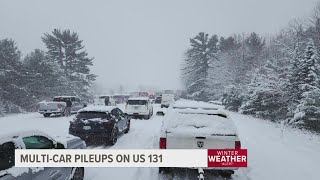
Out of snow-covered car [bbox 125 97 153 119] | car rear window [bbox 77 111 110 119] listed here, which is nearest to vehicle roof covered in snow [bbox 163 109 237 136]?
car rear window [bbox 77 111 110 119]

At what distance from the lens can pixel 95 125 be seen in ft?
40.1

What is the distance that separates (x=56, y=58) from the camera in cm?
5725

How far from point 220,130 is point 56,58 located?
179 ft

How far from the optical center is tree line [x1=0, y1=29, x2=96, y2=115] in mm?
42219

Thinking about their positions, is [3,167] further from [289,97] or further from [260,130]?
[289,97]

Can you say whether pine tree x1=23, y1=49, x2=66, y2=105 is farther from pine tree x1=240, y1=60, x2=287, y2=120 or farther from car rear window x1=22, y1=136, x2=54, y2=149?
car rear window x1=22, y1=136, x2=54, y2=149

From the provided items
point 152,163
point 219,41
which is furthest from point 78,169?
point 219,41

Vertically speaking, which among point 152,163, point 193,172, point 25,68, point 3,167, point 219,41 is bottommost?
point 193,172

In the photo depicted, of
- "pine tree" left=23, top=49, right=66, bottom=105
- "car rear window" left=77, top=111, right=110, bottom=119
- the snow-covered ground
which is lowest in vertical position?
the snow-covered ground

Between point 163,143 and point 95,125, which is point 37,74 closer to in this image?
point 95,125

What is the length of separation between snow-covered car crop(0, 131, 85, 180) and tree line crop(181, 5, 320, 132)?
1329cm

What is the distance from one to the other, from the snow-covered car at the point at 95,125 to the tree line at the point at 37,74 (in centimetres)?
3088

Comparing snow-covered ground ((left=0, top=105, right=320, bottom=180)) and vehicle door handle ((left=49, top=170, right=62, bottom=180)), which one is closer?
vehicle door handle ((left=49, top=170, right=62, bottom=180))

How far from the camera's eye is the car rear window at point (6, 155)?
14.0 ft
